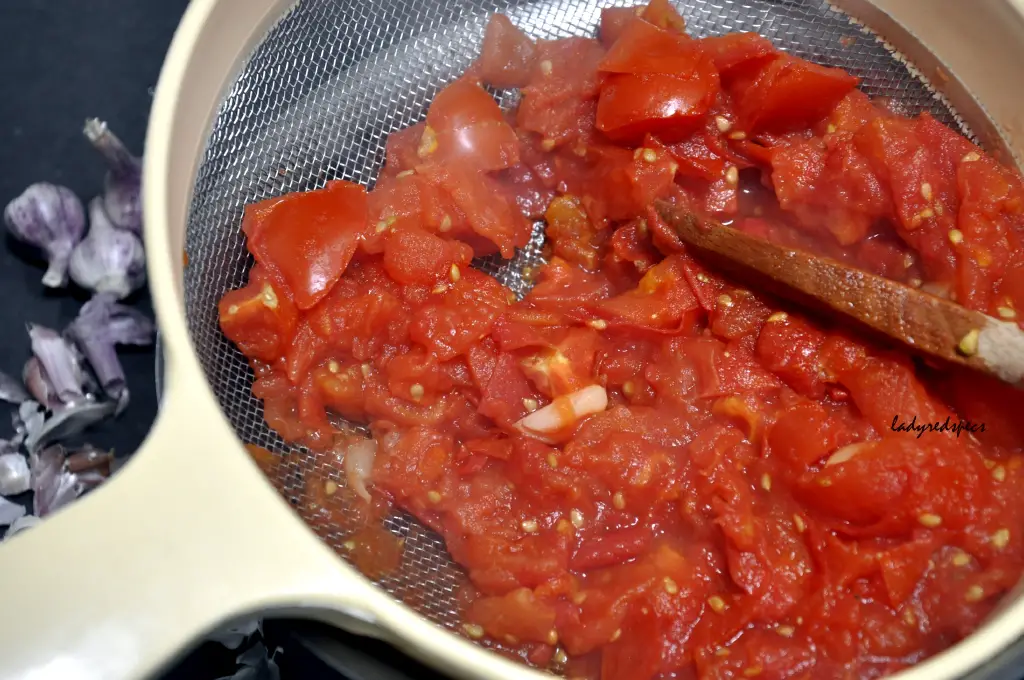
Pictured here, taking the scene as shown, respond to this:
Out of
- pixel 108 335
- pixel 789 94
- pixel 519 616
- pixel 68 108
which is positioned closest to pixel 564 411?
pixel 519 616

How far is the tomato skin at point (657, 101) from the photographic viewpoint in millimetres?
2166

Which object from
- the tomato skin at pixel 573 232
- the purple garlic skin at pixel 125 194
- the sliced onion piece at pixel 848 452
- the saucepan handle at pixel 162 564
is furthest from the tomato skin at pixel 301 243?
the sliced onion piece at pixel 848 452

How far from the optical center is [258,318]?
6.50 ft

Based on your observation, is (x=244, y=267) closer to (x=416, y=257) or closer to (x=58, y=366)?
(x=416, y=257)

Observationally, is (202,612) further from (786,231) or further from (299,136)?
(786,231)

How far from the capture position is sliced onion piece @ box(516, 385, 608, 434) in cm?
206

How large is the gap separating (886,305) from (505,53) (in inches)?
56.3

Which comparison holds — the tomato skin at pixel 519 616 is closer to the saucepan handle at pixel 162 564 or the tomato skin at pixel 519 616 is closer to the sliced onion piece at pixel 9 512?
the saucepan handle at pixel 162 564

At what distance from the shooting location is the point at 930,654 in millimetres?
1766

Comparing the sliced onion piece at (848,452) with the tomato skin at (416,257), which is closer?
the sliced onion piece at (848,452)

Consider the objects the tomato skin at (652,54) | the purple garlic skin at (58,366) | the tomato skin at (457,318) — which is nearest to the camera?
the tomato skin at (457,318)

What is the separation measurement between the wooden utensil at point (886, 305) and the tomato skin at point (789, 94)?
41 cm

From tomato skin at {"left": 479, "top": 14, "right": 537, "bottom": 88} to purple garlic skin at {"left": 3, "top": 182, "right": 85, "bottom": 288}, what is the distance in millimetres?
1546

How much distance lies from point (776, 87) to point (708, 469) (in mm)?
1140
